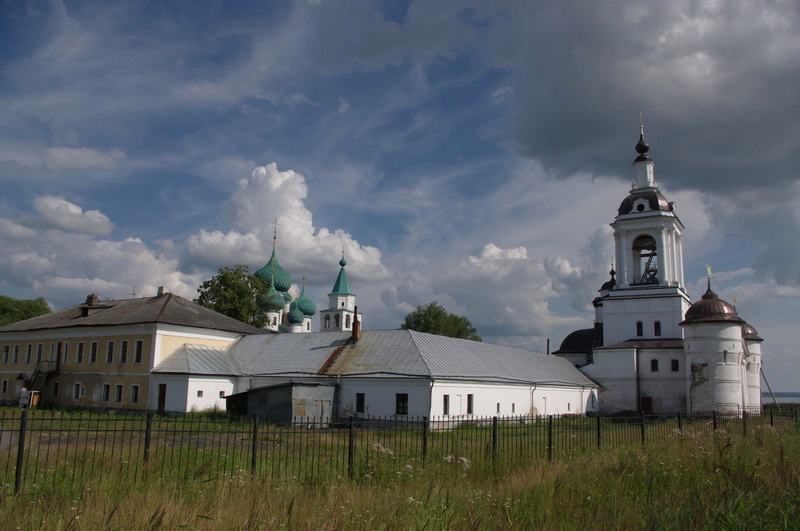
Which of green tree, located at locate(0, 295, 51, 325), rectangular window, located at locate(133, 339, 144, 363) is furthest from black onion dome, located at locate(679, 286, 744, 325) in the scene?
green tree, located at locate(0, 295, 51, 325)

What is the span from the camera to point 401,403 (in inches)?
1041

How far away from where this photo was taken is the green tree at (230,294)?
48969mm

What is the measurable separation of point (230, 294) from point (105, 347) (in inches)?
602

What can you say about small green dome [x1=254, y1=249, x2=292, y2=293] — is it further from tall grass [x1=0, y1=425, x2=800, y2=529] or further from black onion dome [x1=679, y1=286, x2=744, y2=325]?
tall grass [x1=0, y1=425, x2=800, y2=529]

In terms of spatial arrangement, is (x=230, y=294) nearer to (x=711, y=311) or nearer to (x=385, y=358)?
(x=385, y=358)

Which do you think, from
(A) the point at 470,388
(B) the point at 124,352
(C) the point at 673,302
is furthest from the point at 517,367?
(B) the point at 124,352

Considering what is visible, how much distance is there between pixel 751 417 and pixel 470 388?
433 inches

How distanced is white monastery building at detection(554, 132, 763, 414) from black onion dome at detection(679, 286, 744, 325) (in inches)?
2.0

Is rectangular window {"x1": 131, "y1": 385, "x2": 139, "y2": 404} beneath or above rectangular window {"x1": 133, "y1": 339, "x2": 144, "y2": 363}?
beneath

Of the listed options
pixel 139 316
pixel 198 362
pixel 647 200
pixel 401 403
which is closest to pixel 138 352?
pixel 139 316

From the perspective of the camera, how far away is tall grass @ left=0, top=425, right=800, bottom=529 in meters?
6.14

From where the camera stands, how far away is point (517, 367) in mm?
34375

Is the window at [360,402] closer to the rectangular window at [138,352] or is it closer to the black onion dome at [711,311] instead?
the rectangular window at [138,352]

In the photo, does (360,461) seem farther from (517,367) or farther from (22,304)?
(22,304)
